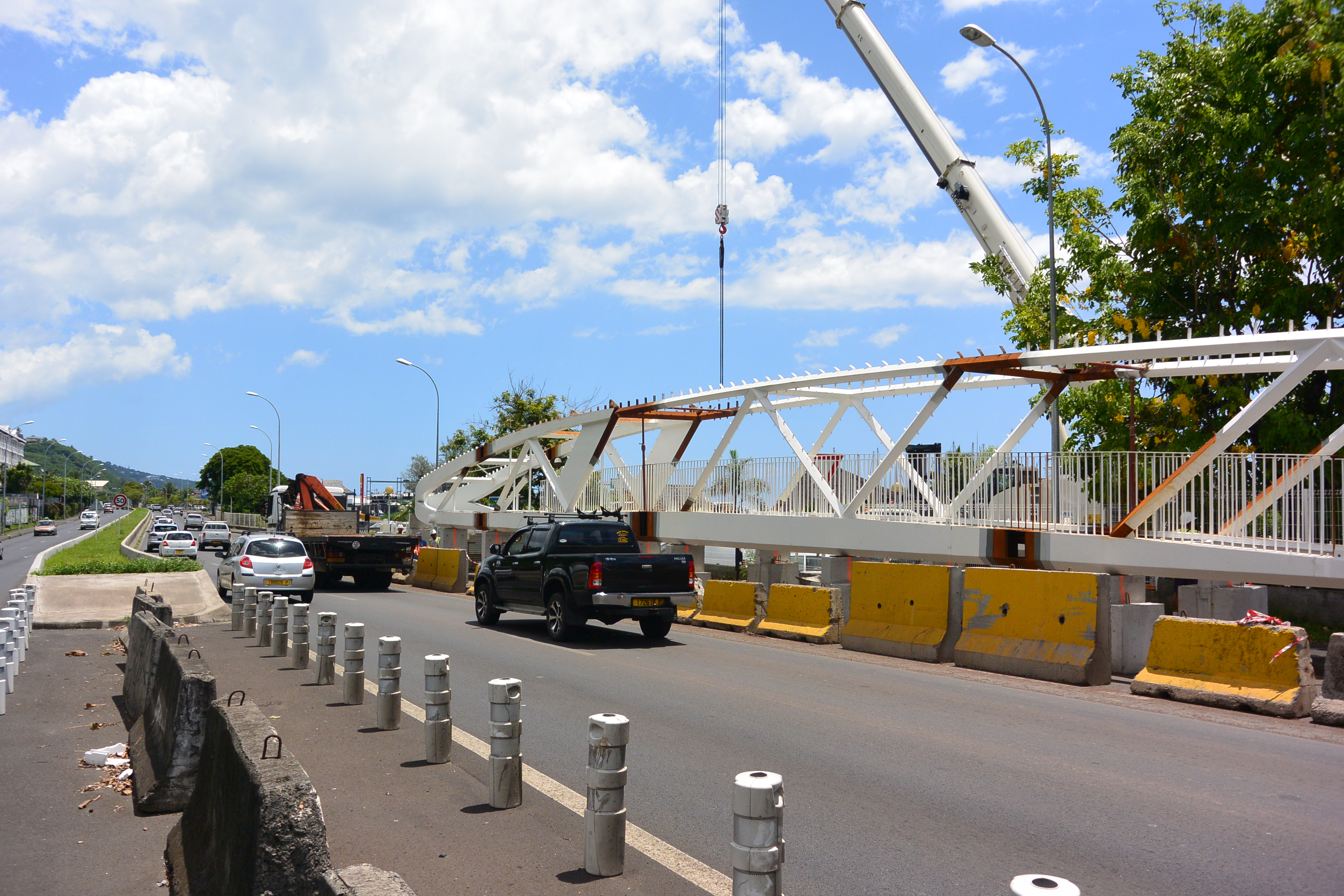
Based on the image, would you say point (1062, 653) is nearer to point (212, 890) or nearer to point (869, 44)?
point (212, 890)

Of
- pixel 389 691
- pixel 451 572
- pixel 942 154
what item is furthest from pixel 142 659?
pixel 942 154

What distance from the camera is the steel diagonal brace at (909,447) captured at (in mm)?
18859

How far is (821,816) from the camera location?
19.6 ft

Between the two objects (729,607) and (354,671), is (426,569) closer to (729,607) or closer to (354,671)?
(729,607)

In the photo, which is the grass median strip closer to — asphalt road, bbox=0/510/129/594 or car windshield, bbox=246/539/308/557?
asphalt road, bbox=0/510/129/594

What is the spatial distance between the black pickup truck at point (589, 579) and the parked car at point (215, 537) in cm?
4627

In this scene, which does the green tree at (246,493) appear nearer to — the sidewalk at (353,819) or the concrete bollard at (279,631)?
the concrete bollard at (279,631)

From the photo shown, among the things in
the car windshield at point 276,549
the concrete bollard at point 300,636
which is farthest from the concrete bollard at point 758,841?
the car windshield at point 276,549

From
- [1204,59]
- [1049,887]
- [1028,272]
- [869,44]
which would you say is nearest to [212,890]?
[1049,887]

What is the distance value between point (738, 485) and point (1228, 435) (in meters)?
11.8

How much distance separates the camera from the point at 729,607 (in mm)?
17422

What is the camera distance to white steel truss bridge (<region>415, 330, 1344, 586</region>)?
14164mm

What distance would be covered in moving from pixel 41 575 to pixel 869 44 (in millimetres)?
29605

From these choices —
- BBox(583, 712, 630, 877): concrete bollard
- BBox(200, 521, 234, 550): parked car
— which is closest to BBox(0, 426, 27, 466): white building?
BBox(200, 521, 234, 550): parked car
